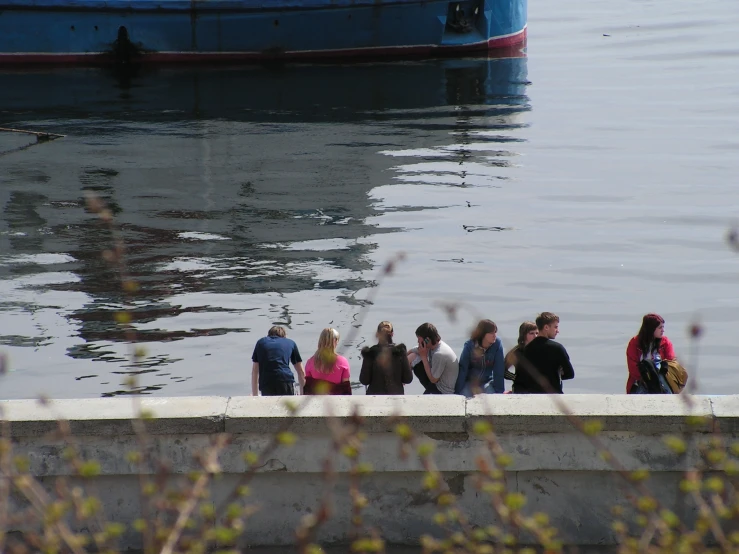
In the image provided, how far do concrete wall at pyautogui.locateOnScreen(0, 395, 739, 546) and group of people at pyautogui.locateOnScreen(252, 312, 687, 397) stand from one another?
2.03m

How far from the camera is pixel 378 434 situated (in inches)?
242

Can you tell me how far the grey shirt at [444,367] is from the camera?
9.37 metres

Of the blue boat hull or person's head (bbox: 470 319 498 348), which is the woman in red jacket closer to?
person's head (bbox: 470 319 498 348)

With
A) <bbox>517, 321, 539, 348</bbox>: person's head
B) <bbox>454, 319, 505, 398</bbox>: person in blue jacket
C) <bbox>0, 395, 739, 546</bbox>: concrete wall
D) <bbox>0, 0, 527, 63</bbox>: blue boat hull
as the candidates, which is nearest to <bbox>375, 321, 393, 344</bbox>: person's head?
<bbox>454, 319, 505, 398</bbox>: person in blue jacket

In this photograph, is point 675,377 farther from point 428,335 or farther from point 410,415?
point 410,415

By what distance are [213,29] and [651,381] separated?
91.4ft

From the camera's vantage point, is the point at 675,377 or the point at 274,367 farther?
the point at 274,367

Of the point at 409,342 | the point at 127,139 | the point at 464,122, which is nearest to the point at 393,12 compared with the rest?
the point at 464,122

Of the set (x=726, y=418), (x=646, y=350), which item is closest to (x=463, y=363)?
(x=646, y=350)

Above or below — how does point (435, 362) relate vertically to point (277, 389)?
above

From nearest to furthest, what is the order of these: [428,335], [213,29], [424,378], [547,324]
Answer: [547,324]
[428,335]
[424,378]
[213,29]

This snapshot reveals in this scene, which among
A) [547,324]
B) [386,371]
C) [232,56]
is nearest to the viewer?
[547,324]

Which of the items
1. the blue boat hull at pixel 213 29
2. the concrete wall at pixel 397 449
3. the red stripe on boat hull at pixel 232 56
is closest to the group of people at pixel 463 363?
the concrete wall at pixel 397 449

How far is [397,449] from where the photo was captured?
6.16 metres
